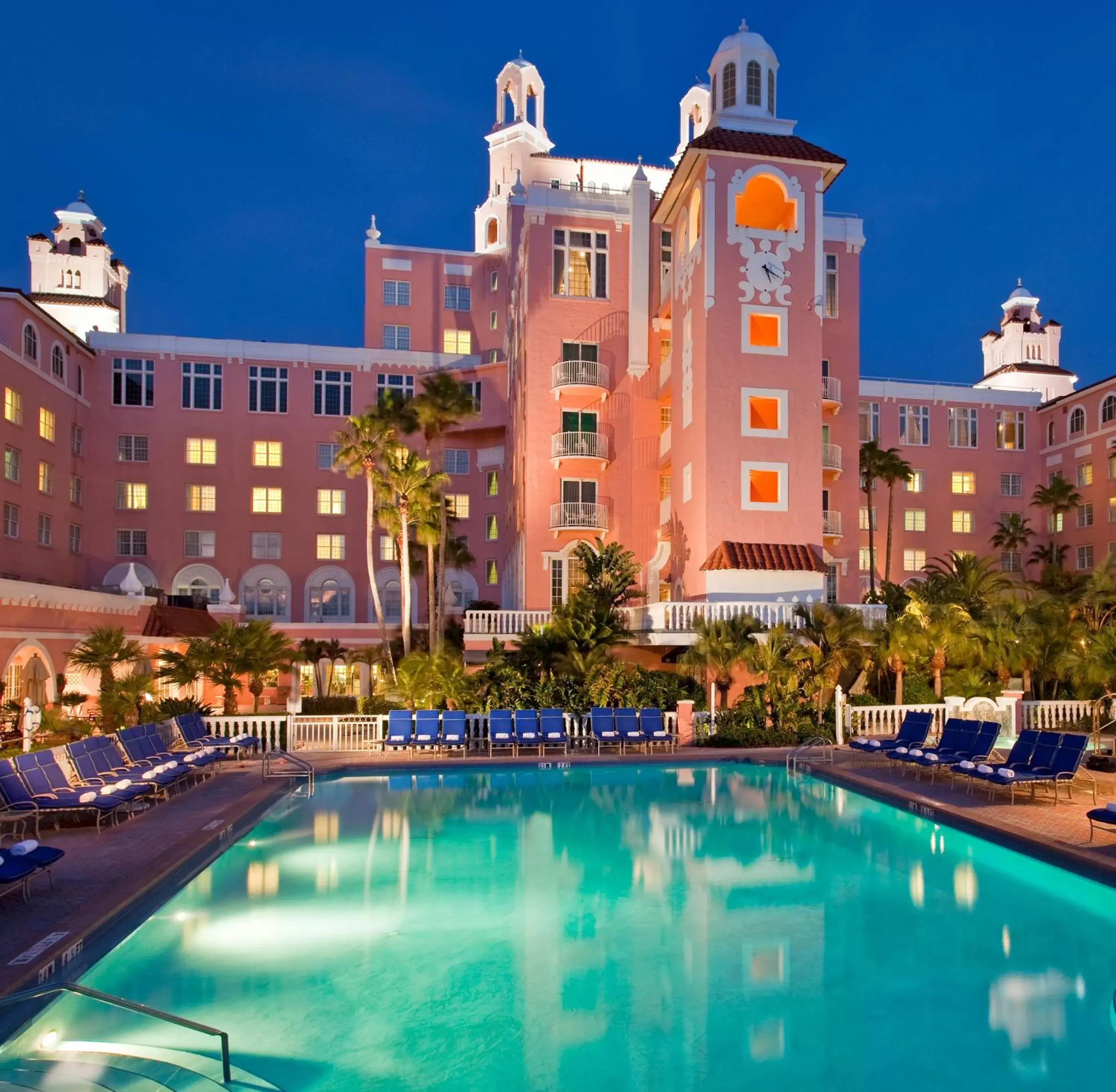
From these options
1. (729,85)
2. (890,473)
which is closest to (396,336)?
(729,85)

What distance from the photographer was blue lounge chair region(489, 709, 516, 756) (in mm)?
21328

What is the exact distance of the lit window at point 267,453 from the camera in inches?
1673

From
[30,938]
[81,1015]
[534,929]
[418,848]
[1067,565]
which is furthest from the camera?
[1067,565]

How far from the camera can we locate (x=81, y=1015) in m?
6.87

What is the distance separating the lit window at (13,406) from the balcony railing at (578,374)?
19224 millimetres

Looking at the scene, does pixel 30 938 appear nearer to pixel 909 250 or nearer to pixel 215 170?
pixel 215 170

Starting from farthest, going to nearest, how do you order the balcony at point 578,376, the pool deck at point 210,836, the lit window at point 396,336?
the lit window at point 396,336 → the balcony at point 578,376 → the pool deck at point 210,836

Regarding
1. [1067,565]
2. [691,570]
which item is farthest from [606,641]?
[1067,565]

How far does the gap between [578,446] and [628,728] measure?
497 inches

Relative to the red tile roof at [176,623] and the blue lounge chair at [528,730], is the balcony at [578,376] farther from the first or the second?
the red tile roof at [176,623]

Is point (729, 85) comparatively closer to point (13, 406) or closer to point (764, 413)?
point (764, 413)

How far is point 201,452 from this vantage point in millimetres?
42094

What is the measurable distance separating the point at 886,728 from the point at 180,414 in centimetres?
3242

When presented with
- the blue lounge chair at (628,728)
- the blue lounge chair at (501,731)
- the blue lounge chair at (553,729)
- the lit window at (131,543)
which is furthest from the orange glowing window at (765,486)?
the lit window at (131,543)
